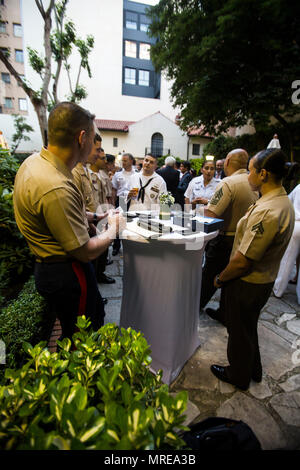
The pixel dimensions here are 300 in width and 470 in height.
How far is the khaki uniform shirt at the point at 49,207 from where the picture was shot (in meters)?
1.31

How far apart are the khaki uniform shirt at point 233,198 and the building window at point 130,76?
39.8 m

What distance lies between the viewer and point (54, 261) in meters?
1.54

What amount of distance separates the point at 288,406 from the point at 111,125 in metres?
31.9

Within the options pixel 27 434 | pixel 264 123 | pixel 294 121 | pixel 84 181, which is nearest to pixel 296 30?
pixel 264 123

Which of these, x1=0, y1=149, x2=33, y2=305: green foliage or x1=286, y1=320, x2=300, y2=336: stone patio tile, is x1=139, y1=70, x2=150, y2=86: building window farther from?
x1=286, y1=320, x2=300, y2=336: stone patio tile

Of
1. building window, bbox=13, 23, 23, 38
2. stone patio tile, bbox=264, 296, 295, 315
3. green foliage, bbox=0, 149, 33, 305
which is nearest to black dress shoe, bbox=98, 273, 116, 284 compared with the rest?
green foliage, bbox=0, 149, 33, 305

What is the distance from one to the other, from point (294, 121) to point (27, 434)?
14027 mm

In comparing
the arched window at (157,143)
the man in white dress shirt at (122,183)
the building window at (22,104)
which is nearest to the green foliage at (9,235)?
the man in white dress shirt at (122,183)

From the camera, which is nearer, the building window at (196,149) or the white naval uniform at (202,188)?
the white naval uniform at (202,188)

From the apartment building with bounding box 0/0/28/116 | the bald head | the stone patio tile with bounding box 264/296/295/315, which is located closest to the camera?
the bald head

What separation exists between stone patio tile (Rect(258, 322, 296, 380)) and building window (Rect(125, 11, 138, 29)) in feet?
149

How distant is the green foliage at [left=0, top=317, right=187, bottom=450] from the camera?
2.04ft

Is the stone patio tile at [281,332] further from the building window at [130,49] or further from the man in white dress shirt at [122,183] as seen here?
the building window at [130,49]

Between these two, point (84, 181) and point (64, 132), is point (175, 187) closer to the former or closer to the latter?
point (84, 181)
